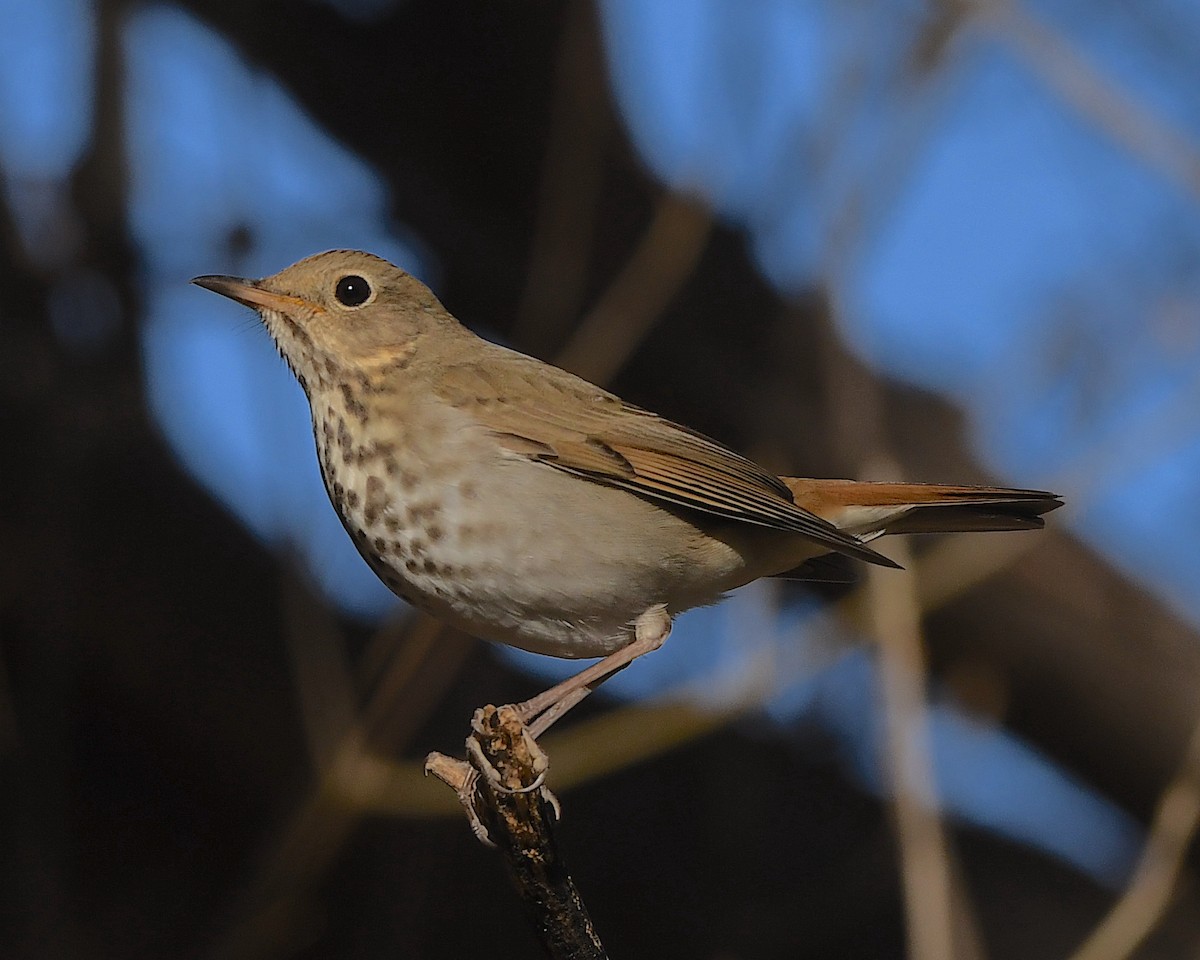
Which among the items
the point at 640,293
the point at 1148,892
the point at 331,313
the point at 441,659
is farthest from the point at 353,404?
the point at 1148,892

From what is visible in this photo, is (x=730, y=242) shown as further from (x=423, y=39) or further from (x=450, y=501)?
(x=450, y=501)

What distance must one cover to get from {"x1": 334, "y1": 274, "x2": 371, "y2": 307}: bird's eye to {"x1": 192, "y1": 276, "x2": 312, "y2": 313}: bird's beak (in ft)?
0.25

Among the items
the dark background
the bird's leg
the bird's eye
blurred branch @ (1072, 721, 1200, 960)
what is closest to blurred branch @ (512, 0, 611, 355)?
the dark background

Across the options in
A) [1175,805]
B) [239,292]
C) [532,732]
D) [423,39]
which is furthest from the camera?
[423,39]

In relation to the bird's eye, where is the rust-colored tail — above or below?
above

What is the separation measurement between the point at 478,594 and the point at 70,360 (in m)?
1.85

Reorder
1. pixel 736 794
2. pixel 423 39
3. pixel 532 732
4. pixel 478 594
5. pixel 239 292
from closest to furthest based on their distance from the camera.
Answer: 1. pixel 532 732
2. pixel 478 594
3. pixel 239 292
4. pixel 736 794
5. pixel 423 39

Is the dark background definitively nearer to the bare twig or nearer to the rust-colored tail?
the rust-colored tail

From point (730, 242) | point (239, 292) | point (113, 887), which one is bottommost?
point (113, 887)

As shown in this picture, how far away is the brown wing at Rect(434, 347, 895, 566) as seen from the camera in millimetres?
2994

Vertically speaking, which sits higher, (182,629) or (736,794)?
(736,794)

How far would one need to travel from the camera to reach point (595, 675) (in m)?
2.99

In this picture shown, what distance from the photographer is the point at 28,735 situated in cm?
400

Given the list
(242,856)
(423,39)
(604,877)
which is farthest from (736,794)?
(423,39)
